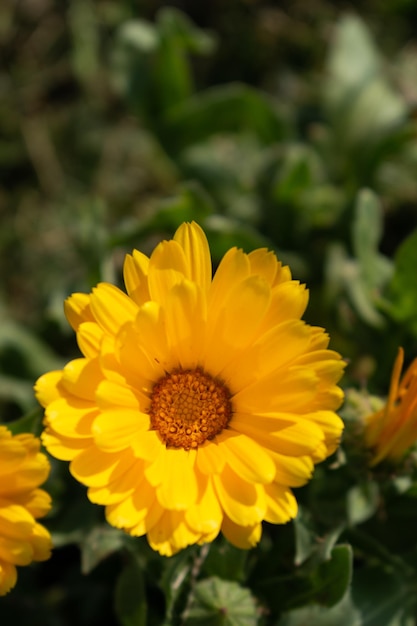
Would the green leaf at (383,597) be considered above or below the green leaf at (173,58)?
below

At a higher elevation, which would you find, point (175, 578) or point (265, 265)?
point (265, 265)

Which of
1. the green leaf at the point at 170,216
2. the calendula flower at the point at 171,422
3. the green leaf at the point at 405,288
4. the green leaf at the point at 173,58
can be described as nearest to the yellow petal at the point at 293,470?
the calendula flower at the point at 171,422

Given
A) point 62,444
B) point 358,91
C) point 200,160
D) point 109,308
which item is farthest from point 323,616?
point 358,91

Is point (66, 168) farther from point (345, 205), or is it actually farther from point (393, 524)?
point (393, 524)

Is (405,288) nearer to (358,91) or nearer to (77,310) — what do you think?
(358,91)

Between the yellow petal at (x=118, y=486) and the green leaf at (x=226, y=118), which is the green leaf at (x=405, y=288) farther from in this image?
the yellow petal at (x=118, y=486)

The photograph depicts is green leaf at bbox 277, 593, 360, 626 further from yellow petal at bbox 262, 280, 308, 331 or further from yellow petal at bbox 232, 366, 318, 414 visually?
yellow petal at bbox 262, 280, 308, 331
